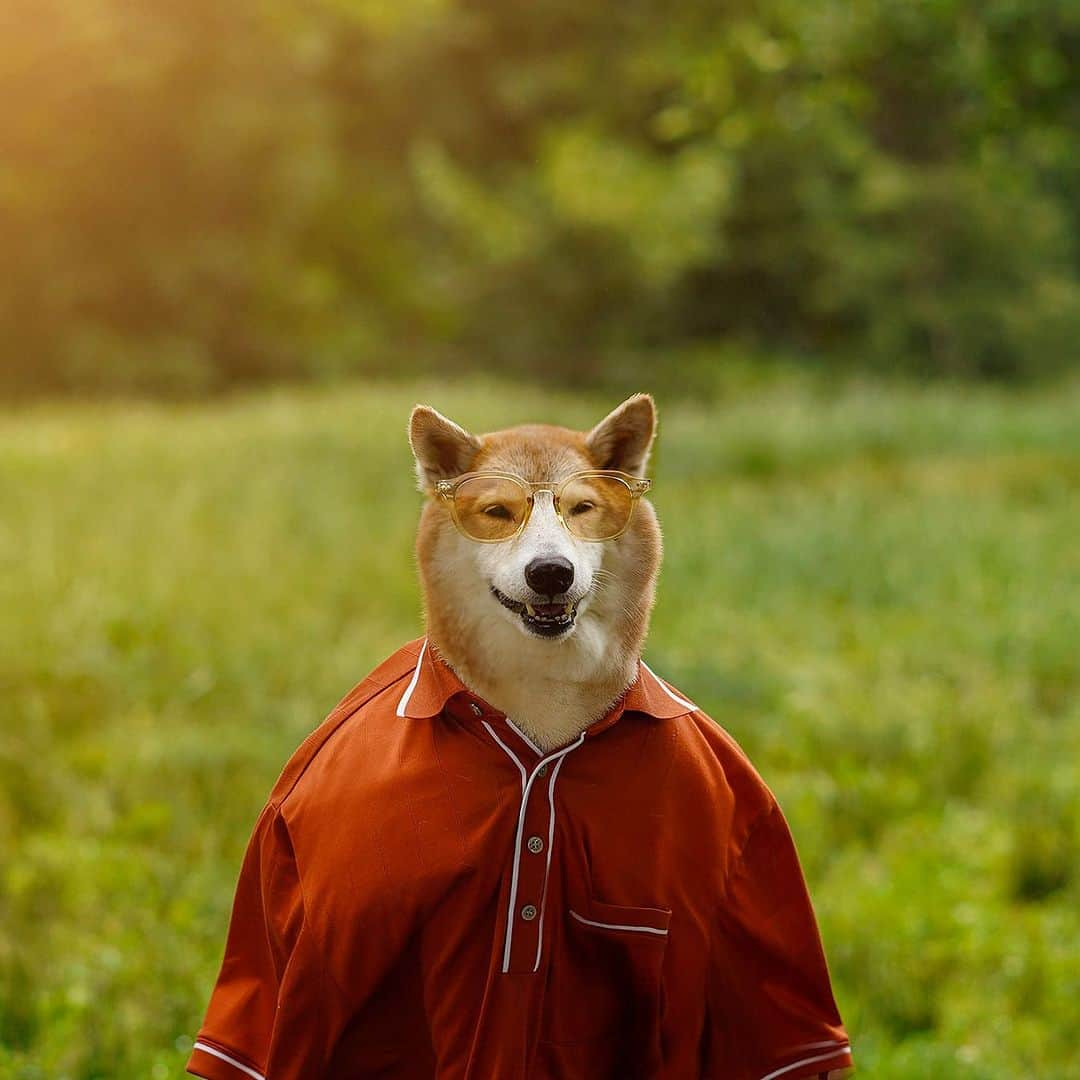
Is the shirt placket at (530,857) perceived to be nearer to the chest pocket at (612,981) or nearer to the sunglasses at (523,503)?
the chest pocket at (612,981)

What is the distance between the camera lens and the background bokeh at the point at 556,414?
466cm

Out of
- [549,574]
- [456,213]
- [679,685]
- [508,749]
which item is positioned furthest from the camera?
[456,213]

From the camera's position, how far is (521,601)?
209 cm

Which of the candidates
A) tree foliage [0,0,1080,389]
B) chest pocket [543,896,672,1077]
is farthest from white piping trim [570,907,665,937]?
tree foliage [0,0,1080,389]

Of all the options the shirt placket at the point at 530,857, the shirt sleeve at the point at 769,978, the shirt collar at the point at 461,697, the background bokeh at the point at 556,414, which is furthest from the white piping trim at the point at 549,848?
the background bokeh at the point at 556,414

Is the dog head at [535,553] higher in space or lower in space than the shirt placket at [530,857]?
higher

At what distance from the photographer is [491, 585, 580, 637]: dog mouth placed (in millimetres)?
2086

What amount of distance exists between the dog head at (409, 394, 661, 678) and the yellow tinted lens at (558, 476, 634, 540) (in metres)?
0.02

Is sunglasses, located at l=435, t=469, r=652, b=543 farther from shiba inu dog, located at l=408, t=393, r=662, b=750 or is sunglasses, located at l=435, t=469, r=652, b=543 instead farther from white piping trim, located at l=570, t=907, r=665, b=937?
white piping trim, located at l=570, t=907, r=665, b=937

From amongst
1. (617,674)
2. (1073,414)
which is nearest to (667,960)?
(617,674)

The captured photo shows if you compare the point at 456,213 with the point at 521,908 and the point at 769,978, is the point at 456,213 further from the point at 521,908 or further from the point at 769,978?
the point at 521,908

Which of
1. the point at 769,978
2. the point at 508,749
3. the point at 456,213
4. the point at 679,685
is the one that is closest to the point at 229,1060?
the point at 508,749

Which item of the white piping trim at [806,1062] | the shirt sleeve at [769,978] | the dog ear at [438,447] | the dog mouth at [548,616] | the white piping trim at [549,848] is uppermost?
the dog ear at [438,447]

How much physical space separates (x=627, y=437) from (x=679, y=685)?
14.5 ft
